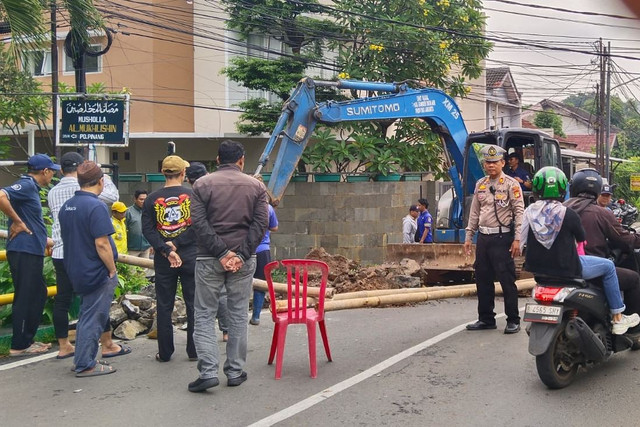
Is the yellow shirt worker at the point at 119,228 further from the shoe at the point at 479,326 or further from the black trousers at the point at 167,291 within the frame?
the shoe at the point at 479,326

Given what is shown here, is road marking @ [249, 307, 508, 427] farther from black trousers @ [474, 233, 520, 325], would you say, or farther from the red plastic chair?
black trousers @ [474, 233, 520, 325]

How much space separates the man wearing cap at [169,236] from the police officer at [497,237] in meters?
3.31

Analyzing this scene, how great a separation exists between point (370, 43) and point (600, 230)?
1272 cm

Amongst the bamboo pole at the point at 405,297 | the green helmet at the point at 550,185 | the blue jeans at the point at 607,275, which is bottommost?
the bamboo pole at the point at 405,297

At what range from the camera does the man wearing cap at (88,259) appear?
245 inches

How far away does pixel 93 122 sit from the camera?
11961mm

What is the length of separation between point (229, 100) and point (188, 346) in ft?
53.8

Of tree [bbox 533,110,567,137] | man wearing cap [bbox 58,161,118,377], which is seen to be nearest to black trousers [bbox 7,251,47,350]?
man wearing cap [bbox 58,161,118,377]

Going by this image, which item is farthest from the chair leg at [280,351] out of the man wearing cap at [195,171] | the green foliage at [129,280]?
the green foliage at [129,280]

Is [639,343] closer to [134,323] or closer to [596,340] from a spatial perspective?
[596,340]

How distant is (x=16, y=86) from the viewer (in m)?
18.5

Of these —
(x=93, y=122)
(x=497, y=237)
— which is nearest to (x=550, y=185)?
(x=497, y=237)

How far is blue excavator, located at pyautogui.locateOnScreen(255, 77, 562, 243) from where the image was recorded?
43.8 feet

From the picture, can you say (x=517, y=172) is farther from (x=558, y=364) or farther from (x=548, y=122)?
(x=548, y=122)
